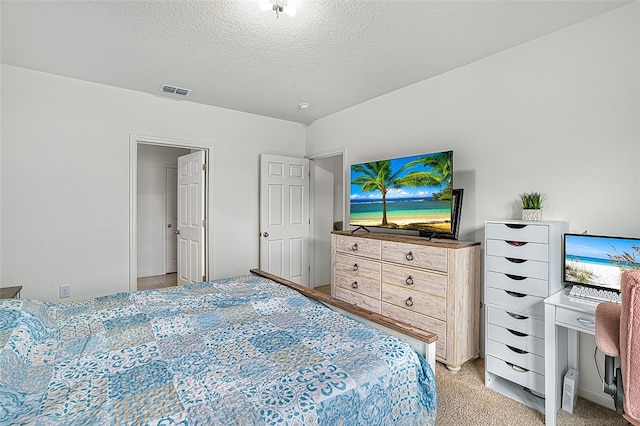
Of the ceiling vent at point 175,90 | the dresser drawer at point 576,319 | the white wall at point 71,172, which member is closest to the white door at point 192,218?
the white wall at point 71,172

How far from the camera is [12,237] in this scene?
2.89 meters

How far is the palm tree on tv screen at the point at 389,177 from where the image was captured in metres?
2.70

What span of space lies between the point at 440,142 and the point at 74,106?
11.9 feet

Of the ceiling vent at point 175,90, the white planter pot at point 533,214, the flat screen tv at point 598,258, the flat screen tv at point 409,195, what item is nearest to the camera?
the flat screen tv at point 598,258

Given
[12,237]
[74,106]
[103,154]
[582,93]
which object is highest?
[74,106]

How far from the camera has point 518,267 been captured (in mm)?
2129

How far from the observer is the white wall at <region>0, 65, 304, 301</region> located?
9.51ft

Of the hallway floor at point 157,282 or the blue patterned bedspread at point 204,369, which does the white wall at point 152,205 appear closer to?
the hallway floor at point 157,282

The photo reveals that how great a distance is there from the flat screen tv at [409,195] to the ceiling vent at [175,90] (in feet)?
6.59

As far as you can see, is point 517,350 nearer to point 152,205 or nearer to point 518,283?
point 518,283

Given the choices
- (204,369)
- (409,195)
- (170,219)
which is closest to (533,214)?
(409,195)

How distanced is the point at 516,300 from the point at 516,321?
0.15 metres

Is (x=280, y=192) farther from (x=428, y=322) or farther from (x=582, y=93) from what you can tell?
(x=582, y=93)


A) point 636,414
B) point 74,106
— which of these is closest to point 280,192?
point 74,106
